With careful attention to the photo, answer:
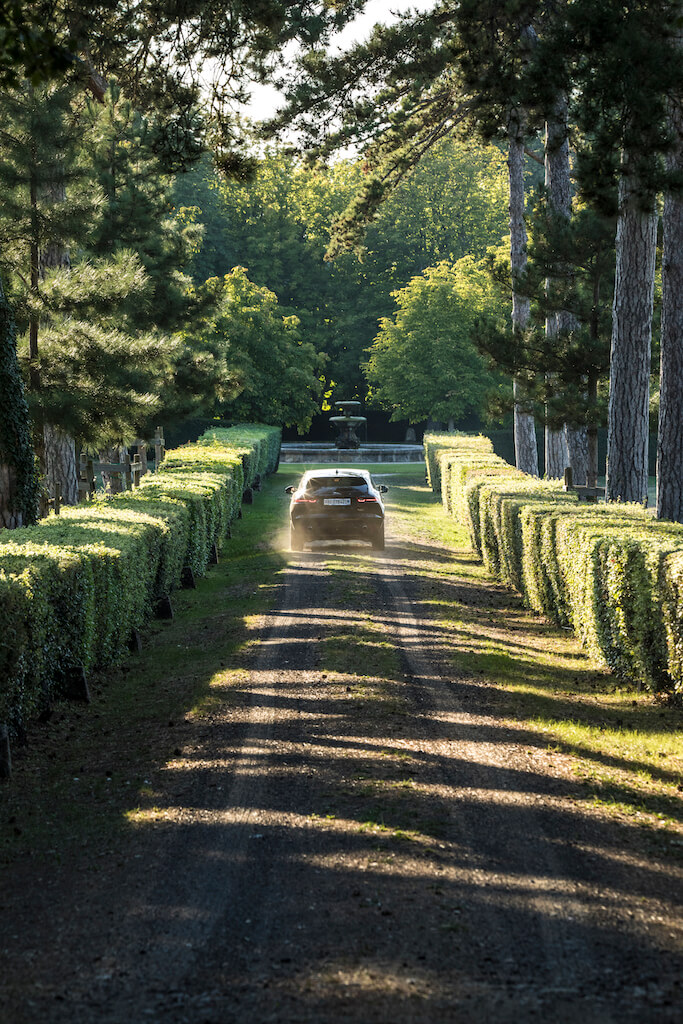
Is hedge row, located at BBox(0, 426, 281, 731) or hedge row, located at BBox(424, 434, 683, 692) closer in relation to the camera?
hedge row, located at BBox(0, 426, 281, 731)

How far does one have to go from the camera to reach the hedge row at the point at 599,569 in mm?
9539

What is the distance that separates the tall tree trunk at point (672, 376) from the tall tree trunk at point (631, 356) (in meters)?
2.12

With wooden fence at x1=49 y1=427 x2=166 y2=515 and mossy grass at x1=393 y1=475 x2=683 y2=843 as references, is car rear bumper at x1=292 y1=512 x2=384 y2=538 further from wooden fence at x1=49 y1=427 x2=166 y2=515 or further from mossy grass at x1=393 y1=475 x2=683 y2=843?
mossy grass at x1=393 y1=475 x2=683 y2=843

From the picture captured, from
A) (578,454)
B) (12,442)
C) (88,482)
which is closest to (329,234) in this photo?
(578,454)

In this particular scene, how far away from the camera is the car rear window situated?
2023cm

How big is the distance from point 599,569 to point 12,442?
7.50 meters

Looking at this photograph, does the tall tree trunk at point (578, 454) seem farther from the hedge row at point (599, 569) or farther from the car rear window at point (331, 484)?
the car rear window at point (331, 484)

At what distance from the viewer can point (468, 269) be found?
51031 millimetres

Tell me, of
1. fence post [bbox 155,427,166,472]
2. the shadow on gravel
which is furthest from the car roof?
the shadow on gravel

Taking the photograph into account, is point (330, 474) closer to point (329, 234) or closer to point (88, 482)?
point (88, 482)

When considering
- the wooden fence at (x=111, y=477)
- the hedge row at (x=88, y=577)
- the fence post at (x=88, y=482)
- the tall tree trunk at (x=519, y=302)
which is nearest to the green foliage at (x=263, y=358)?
the tall tree trunk at (x=519, y=302)

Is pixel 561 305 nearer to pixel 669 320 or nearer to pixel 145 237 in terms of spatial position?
pixel 669 320

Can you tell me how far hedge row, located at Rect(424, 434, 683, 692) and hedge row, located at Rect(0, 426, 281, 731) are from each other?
4.91 metres

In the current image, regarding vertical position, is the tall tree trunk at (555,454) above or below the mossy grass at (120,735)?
above
